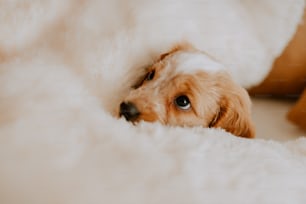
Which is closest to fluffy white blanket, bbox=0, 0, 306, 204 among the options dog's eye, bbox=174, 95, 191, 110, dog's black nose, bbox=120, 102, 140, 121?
dog's black nose, bbox=120, 102, 140, 121

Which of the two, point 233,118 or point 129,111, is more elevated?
point 129,111

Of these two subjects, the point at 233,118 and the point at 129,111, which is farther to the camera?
the point at 233,118

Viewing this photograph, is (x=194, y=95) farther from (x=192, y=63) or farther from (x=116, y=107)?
(x=116, y=107)

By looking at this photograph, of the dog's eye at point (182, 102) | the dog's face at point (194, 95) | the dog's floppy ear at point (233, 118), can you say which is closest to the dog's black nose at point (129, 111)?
the dog's face at point (194, 95)

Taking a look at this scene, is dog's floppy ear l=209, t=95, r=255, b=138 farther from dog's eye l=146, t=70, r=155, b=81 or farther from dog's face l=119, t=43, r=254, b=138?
dog's eye l=146, t=70, r=155, b=81

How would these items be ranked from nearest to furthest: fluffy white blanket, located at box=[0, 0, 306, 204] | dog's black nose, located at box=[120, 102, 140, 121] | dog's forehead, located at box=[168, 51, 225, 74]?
fluffy white blanket, located at box=[0, 0, 306, 204], dog's black nose, located at box=[120, 102, 140, 121], dog's forehead, located at box=[168, 51, 225, 74]

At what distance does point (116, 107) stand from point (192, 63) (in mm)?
246

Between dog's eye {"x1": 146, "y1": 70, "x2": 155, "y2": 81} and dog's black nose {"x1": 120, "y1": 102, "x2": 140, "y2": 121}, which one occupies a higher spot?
dog's eye {"x1": 146, "y1": 70, "x2": 155, "y2": 81}

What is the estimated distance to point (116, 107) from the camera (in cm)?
136

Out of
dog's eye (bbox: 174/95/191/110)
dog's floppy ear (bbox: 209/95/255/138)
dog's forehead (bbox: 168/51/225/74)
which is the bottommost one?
dog's floppy ear (bbox: 209/95/255/138)

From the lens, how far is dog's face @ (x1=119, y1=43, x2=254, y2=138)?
135 centimetres

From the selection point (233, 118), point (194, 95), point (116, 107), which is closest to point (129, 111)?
point (116, 107)

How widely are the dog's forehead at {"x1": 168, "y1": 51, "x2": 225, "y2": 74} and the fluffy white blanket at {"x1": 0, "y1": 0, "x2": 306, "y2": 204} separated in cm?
14

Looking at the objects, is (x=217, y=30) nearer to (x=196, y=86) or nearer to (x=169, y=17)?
(x=169, y=17)
